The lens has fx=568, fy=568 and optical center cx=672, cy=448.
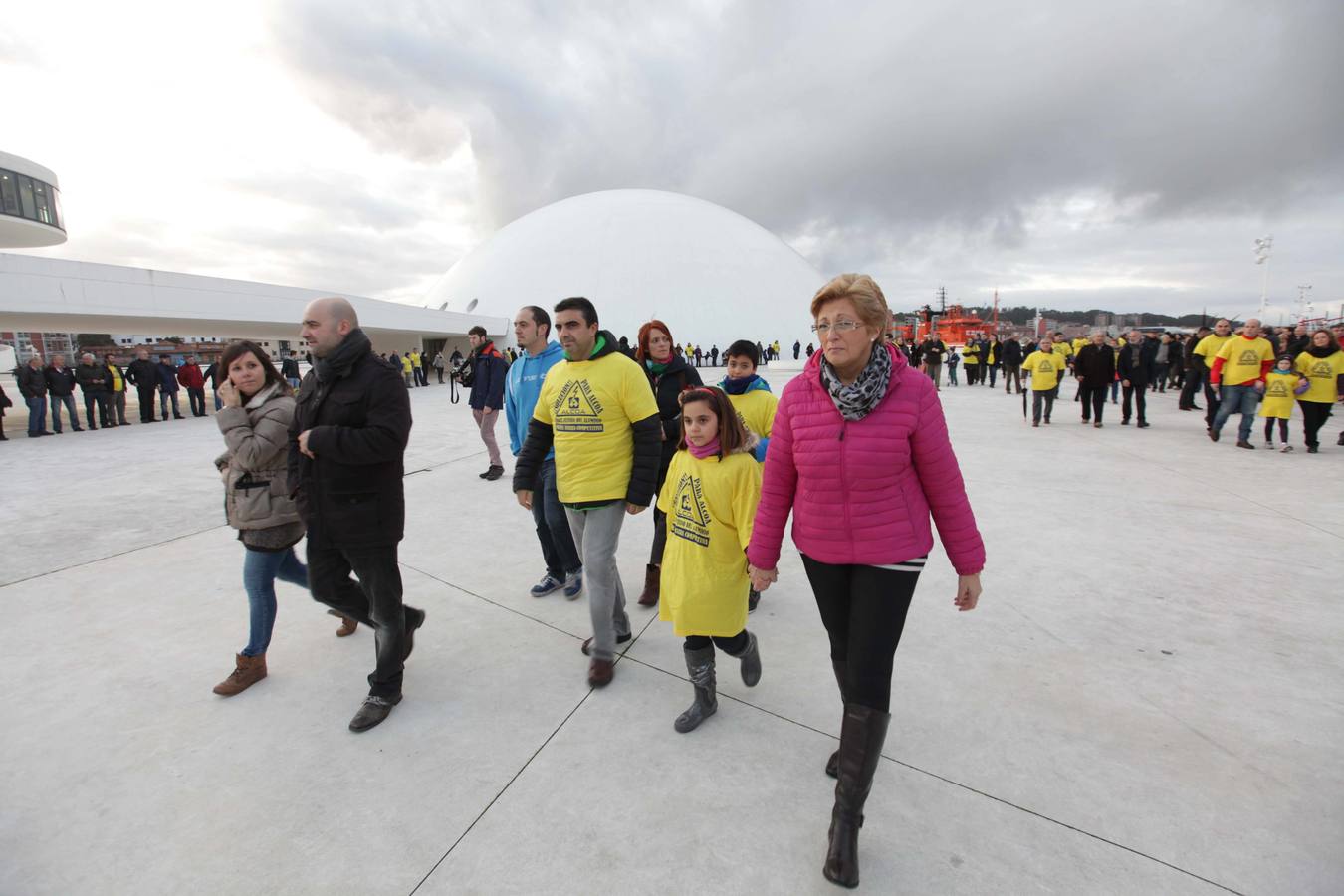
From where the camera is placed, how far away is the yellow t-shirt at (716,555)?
2.33 meters

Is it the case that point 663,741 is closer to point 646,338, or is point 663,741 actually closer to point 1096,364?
point 646,338

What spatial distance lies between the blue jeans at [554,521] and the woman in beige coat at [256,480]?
1207mm

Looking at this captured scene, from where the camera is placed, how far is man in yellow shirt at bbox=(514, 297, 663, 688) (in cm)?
272

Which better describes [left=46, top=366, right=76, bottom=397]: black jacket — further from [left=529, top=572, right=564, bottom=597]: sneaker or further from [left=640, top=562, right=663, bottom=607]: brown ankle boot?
[left=640, top=562, right=663, bottom=607]: brown ankle boot

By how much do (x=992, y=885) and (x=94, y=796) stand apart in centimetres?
303

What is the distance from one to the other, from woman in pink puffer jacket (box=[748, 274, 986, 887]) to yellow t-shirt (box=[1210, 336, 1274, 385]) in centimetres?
874

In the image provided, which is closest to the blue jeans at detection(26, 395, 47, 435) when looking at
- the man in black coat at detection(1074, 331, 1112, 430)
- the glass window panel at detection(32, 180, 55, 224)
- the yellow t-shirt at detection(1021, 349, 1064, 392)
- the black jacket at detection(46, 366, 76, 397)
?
the black jacket at detection(46, 366, 76, 397)

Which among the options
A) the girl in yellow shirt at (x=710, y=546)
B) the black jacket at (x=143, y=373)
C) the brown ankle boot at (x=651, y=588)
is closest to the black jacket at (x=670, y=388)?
the brown ankle boot at (x=651, y=588)

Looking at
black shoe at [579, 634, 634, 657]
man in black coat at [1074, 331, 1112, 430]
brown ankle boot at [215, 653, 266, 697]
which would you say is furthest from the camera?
man in black coat at [1074, 331, 1112, 430]

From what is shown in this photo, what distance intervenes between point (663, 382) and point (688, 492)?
1494 mm

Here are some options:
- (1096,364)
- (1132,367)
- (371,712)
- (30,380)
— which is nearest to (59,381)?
(30,380)

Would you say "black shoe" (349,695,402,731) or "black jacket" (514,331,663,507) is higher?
"black jacket" (514,331,663,507)

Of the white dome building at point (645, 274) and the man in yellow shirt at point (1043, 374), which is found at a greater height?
the white dome building at point (645, 274)

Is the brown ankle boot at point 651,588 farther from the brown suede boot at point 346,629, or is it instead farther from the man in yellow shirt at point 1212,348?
the man in yellow shirt at point 1212,348
